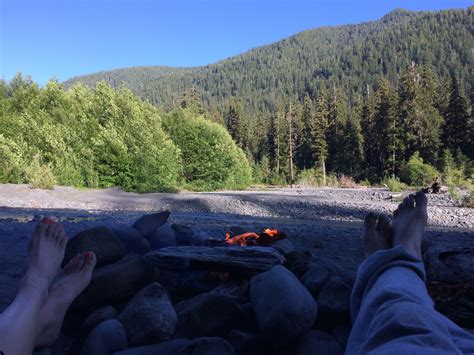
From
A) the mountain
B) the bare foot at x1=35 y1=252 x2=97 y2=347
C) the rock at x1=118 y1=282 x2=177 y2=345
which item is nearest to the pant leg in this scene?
the rock at x1=118 y1=282 x2=177 y2=345

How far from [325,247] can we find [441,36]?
124115 mm

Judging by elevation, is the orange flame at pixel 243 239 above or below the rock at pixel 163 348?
above

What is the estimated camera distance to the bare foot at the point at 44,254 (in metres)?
1.65

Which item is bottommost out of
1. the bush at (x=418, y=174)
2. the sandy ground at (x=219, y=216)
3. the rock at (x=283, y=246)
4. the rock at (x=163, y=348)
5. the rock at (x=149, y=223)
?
the bush at (x=418, y=174)

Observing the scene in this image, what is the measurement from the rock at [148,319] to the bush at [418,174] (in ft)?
72.4

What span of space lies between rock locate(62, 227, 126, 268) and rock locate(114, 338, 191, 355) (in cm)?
73

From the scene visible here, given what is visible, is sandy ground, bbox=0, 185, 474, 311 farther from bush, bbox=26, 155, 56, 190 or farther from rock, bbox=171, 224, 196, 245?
rock, bbox=171, 224, 196, 245

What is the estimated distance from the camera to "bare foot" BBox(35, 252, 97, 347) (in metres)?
1.58

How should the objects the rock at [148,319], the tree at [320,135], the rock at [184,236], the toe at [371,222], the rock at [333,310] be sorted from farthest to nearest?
the tree at [320,135] → the rock at [184,236] → the toe at [371,222] → the rock at [333,310] → the rock at [148,319]

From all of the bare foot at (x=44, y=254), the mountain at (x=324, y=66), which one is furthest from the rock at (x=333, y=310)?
the mountain at (x=324, y=66)

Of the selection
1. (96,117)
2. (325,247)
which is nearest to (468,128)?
(96,117)

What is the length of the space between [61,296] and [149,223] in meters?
1.46

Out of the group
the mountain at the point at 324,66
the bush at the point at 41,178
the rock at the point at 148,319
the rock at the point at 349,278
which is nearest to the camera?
the rock at the point at 148,319

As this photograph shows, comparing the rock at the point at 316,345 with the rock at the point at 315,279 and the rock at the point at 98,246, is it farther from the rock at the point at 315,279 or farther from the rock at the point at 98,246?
the rock at the point at 98,246
